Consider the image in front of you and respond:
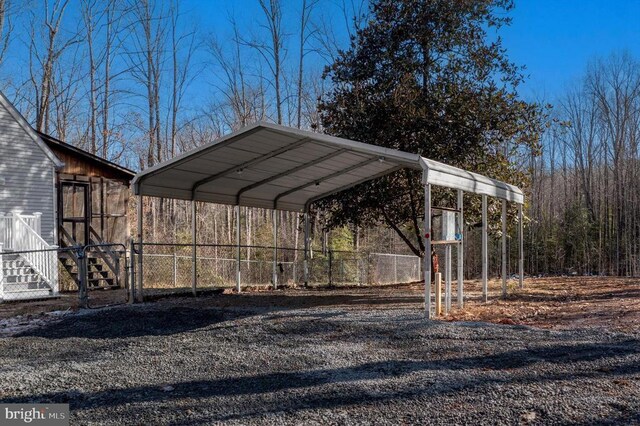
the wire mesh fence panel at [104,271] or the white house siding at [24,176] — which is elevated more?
the white house siding at [24,176]

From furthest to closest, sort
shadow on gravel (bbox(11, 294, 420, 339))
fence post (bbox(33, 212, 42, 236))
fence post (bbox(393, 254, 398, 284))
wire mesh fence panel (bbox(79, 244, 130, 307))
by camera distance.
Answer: fence post (bbox(393, 254, 398, 284)) < wire mesh fence panel (bbox(79, 244, 130, 307)) < fence post (bbox(33, 212, 42, 236)) < shadow on gravel (bbox(11, 294, 420, 339))

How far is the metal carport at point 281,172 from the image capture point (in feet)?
33.1

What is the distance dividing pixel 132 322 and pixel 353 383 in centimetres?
543

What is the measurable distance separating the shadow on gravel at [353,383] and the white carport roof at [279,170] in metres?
3.52

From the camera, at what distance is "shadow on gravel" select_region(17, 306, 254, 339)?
8852 mm

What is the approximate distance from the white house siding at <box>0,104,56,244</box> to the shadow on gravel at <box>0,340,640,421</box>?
13496 mm

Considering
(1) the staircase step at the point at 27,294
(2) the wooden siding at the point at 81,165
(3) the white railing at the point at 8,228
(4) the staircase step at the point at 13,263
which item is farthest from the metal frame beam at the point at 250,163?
(2) the wooden siding at the point at 81,165

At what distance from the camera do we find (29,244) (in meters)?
15.4

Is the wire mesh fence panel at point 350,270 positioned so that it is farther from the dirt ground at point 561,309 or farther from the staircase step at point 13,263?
the staircase step at point 13,263

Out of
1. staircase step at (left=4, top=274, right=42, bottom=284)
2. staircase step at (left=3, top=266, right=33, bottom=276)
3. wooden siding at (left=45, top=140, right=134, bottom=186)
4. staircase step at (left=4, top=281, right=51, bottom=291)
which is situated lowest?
staircase step at (left=4, top=281, right=51, bottom=291)

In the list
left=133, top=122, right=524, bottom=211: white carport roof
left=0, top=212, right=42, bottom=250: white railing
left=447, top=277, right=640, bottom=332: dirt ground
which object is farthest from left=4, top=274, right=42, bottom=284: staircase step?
left=447, top=277, right=640, bottom=332: dirt ground

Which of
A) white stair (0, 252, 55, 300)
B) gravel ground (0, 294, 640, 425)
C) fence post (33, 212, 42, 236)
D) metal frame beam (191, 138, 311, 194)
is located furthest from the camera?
fence post (33, 212, 42, 236)

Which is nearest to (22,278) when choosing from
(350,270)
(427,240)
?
(350,270)

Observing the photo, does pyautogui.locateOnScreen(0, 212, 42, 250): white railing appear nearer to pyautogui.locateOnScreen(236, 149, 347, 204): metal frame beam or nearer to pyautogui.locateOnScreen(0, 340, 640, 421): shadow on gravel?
pyautogui.locateOnScreen(236, 149, 347, 204): metal frame beam
